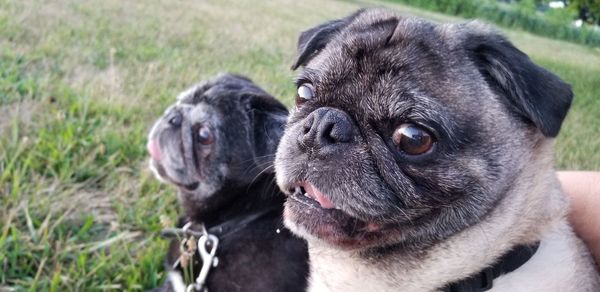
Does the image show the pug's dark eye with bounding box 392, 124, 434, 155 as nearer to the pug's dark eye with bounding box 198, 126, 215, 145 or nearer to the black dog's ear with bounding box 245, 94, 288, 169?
the black dog's ear with bounding box 245, 94, 288, 169

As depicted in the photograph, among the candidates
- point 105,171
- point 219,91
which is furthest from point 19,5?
point 219,91

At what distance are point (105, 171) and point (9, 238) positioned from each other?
117cm

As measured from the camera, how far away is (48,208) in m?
3.58

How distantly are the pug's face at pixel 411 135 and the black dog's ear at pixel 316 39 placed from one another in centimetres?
43

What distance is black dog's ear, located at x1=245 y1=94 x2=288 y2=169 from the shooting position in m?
3.51

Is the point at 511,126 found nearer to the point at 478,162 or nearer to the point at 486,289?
the point at 478,162

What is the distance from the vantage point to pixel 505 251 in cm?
228

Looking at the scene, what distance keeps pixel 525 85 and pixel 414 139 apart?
464mm

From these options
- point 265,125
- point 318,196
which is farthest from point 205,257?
point 318,196

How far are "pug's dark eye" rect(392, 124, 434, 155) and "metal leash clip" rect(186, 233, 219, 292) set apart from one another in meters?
1.66

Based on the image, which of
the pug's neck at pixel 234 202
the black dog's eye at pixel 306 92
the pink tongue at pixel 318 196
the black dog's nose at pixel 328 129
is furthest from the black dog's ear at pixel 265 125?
the black dog's nose at pixel 328 129

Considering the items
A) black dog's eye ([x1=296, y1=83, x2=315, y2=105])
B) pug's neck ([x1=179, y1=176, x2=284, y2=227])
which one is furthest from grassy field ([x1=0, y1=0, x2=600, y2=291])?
black dog's eye ([x1=296, y1=83, x2=315, y2=105])

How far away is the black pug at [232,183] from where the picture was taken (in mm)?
3322

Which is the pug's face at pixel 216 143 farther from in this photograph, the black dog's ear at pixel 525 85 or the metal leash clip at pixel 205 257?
the black dog's ear at pixel 525 85
